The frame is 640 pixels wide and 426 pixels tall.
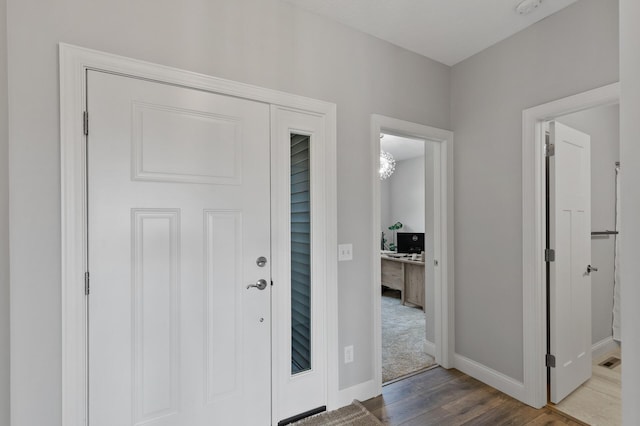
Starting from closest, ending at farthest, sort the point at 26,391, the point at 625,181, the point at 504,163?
1. the point at 625,181
2. the point at 26,391
3. the point at 504,163

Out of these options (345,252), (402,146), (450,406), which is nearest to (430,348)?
(450,406)

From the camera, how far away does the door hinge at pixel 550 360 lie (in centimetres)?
226

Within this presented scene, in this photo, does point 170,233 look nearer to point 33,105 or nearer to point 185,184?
point 185,184

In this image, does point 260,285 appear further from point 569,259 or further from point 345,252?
point 569,259

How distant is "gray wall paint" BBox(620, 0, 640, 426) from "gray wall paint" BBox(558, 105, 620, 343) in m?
3.09

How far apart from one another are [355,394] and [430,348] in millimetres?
1155

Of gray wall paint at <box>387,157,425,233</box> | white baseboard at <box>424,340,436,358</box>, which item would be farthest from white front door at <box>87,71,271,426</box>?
gray wall paint at <box>387,157,425,233</box>

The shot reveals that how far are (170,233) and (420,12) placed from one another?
214 centimetres

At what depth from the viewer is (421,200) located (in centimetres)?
682

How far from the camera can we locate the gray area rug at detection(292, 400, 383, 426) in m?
2.02

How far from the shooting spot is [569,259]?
2393 mm

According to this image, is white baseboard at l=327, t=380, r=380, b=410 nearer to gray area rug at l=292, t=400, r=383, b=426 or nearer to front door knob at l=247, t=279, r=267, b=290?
gray area rug at l=292, t=400, r=383, b=426

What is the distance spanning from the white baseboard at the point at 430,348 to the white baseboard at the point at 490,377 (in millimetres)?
230

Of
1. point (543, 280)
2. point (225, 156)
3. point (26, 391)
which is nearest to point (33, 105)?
point (225, 156)
